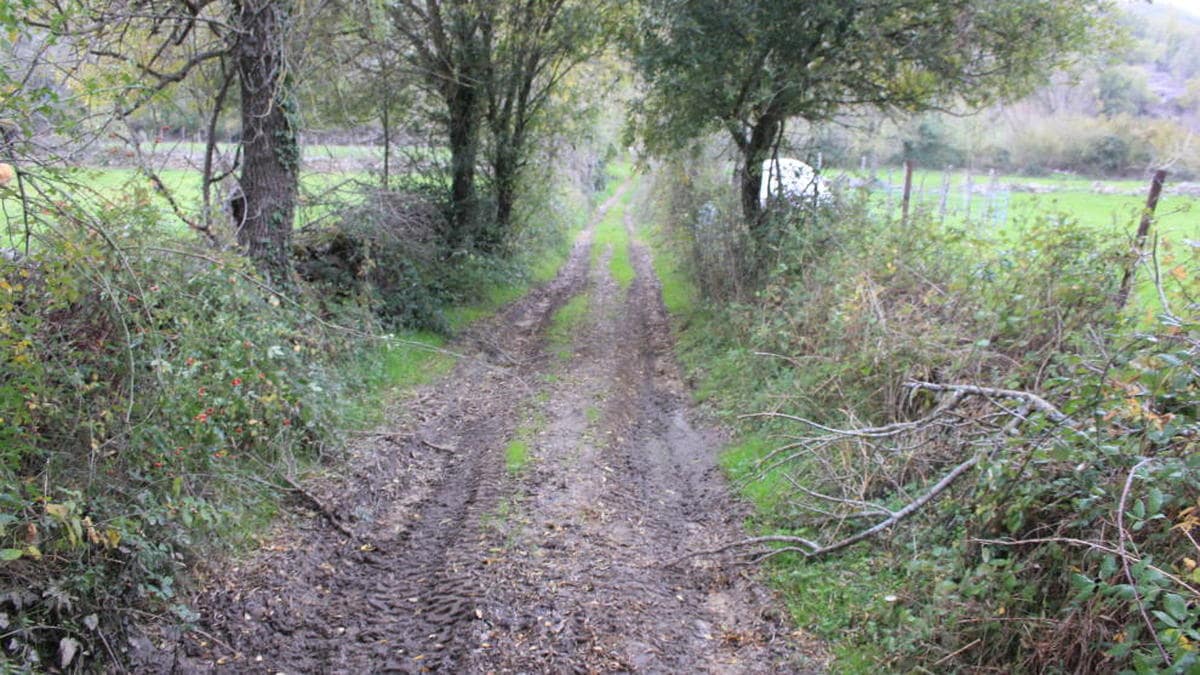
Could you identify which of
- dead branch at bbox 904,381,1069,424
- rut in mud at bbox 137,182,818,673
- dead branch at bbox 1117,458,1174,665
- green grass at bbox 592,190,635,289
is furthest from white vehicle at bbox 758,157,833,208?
dead branch at bbox 1117,458,1174,665

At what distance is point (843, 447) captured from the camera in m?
5.95

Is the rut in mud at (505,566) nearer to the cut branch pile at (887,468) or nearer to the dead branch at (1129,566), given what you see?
the cut branch pile at (887,468)

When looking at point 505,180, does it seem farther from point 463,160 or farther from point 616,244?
point 616,244

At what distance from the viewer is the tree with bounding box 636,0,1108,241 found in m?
9.17

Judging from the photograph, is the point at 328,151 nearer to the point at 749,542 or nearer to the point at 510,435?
the point at 510,435

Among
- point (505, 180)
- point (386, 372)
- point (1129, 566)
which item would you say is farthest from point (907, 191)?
point (505, 180)

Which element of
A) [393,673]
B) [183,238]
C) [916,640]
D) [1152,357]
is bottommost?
[393,673]

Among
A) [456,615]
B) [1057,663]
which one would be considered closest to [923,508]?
[1057,663]

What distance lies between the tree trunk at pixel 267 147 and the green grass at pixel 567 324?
4305 mm

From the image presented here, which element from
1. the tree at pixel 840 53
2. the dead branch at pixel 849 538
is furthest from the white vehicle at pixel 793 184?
the dead branch at pixel 849 538

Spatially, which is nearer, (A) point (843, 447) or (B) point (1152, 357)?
(B) point (1152, 357)

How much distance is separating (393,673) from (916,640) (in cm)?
295

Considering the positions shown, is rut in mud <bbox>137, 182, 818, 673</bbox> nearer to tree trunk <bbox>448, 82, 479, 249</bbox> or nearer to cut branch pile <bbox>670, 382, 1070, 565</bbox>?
cut branch pile <bbox>670, 382, 1070, 565</bbox>

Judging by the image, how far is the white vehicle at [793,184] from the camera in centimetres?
1097
